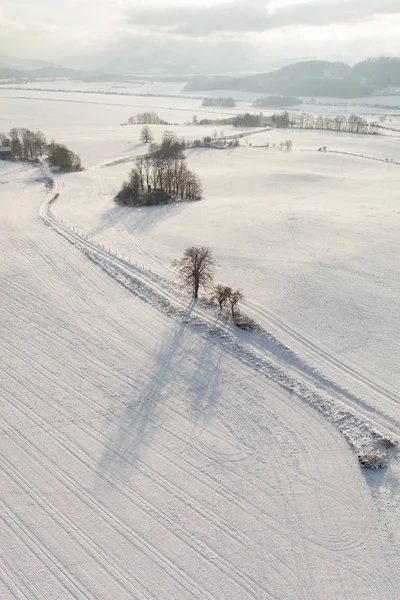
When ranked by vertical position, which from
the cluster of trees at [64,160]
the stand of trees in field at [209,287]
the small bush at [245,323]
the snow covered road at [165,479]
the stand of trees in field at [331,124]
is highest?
the stand of trees in field at [331,124]

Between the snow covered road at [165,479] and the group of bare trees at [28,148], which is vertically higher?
the group of bare trees at [28,148]

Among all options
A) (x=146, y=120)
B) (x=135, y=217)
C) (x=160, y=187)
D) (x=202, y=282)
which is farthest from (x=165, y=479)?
(x=146, y=120)

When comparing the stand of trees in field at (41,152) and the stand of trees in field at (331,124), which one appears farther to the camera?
the stand of trees in field at (331,124)

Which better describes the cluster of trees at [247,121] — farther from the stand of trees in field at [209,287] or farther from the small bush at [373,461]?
the small bush at [373,461]

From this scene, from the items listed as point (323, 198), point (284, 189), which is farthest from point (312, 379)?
point (284, 189)

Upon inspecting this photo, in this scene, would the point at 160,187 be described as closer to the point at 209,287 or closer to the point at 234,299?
the point at 209,287

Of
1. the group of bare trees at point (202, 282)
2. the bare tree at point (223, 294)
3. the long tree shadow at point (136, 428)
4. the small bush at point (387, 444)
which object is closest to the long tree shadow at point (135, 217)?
the group of bare trees at point (202, 282)
